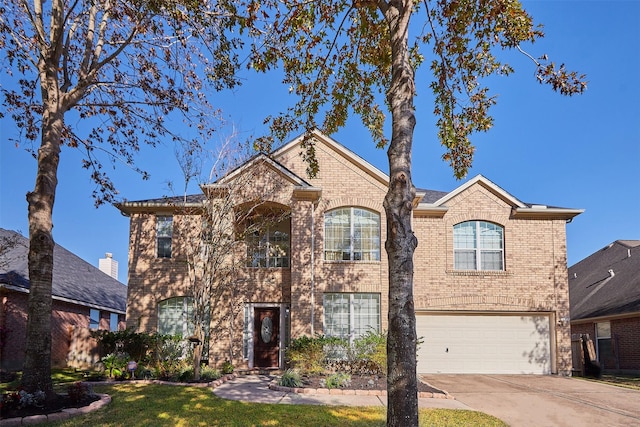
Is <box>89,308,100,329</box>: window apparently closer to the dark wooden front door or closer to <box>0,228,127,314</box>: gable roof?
<box>0,228,127,314</box>: gable roof

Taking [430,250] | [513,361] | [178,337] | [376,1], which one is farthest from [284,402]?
[513,361]

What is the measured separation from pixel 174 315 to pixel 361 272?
22.5 ft

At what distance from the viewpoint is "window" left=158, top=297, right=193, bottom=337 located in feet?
57.6

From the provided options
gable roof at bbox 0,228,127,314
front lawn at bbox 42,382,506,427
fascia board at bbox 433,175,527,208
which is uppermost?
fascia board at bbox 433,175,527,208

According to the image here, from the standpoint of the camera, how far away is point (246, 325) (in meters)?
17.4

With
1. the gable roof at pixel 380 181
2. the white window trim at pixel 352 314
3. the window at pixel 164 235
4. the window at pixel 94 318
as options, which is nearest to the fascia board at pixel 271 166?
the gable roof at pixel 380 181

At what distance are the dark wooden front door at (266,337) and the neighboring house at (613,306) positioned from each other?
12.3 meters

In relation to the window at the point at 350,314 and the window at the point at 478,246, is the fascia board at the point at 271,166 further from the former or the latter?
the window at the point at 478,246

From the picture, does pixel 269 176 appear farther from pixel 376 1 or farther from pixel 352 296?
pixel 376 1

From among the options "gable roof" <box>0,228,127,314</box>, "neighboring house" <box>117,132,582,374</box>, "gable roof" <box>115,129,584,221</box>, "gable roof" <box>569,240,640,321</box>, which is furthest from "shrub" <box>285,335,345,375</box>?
"gable roof" <box>569,240,640,321</box>

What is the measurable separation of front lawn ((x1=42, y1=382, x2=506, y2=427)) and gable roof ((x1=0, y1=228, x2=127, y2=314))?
9593 millimetres

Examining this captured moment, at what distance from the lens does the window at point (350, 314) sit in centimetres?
1731

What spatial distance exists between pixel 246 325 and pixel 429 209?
25.9 ft

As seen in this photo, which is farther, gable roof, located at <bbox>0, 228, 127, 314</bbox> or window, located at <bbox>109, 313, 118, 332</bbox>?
window, located at <bbox>109, 313, 118, 332</bbox>
